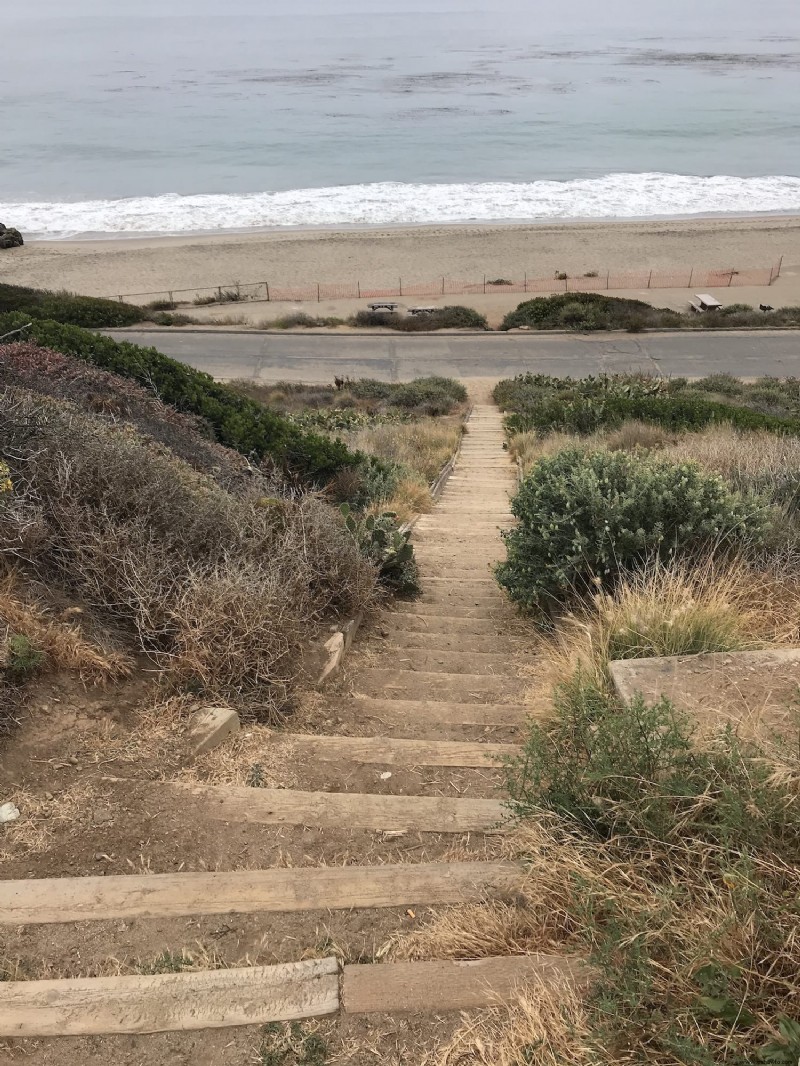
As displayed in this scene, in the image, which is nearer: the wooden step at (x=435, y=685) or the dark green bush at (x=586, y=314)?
the wooden step at (x=435, y=685)

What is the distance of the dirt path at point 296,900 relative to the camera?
2.12m

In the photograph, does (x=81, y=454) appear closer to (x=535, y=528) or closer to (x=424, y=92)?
(x=535, y=528)

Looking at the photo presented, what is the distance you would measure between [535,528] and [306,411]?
51.1 ft

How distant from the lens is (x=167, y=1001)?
7.17 ft

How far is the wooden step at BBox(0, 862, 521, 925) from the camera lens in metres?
2.59

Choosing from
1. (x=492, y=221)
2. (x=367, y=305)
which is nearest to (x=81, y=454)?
(x=367, y=305)

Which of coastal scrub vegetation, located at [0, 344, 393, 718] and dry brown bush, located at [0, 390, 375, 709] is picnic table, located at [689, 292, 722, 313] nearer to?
coastal scrub vegetation, located at [0, 344, 393, 718]

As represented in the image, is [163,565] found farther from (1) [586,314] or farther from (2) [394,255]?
(2) [394,255]

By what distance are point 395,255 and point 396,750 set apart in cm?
4079

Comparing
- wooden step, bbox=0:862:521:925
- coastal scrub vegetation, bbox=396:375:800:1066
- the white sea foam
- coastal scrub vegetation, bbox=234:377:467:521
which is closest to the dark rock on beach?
the white sea foam

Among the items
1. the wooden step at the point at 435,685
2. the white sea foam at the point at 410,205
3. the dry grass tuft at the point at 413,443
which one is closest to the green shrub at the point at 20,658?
the wooden step at the point at 435,685

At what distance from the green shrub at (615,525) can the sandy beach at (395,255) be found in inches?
1340

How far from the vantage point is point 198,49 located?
164500 millimetres

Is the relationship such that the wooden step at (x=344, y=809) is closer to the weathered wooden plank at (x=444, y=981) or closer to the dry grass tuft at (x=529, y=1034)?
the weathered wooden plank at (x=444, y=981)
